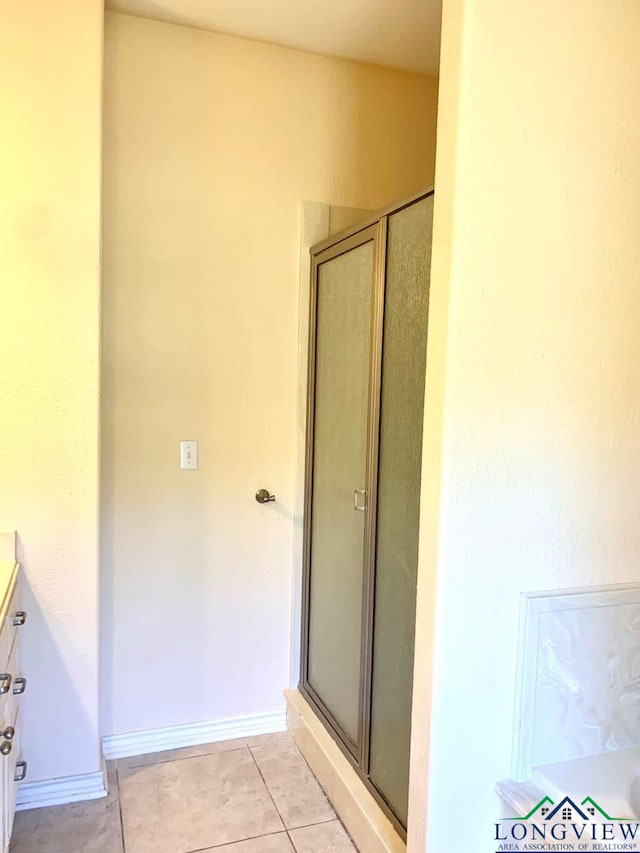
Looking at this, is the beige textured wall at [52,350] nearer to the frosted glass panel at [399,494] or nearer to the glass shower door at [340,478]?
the glass shower door at [340,478]

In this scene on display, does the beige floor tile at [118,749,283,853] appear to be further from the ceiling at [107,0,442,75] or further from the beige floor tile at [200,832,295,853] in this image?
the ceiling at [107,0,442,75]

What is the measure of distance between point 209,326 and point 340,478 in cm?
73

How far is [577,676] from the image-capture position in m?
1.55

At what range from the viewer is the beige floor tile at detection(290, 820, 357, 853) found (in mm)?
1869

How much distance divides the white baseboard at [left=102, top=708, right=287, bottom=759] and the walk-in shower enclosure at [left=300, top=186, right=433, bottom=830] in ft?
0.65

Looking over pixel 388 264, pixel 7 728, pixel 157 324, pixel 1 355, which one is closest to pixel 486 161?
pixel 388 264

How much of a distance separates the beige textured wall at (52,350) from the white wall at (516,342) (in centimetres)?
109

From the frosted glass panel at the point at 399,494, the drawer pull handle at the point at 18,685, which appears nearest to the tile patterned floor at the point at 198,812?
the frosted glass panel at the point at 399,494

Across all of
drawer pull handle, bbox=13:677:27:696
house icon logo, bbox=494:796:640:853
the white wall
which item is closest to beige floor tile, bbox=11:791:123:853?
drawer pull handle, bbox=13:677:27:696

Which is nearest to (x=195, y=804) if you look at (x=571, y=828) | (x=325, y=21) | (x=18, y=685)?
(x=18, y=685)

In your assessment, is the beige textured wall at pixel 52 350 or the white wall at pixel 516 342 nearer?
the white wall at pixel 516 342

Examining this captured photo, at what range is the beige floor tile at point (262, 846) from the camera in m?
1.85

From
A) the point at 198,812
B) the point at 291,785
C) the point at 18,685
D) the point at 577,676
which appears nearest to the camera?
the point at 577,676

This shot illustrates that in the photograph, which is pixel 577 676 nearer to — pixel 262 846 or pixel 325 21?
pixel 262 846
